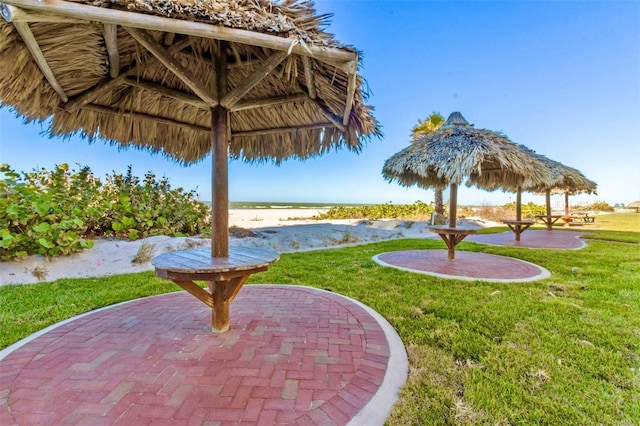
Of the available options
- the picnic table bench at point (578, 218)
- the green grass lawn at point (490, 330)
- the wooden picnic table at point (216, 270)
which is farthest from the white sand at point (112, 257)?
the picnic table bench at point (578, 218)

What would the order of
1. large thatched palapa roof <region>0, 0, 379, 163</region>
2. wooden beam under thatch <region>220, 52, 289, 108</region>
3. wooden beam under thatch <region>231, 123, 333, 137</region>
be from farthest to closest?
wooden beam under thatch <region>231, 123, 333, 137</region>
wooden beam under thatch <region>220, 52, 289, 108</region>
large thatched palapa roof <region>0, 0, 379, 163</region>

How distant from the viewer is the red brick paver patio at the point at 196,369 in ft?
5.77

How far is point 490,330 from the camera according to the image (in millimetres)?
3018

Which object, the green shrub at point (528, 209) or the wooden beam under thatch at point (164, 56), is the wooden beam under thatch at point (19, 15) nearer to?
the wooden beam under thatch at point (164, 56)

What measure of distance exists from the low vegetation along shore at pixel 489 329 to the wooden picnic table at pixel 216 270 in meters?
1.52

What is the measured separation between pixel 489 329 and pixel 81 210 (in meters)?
7.58

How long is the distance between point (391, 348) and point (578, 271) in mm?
5398

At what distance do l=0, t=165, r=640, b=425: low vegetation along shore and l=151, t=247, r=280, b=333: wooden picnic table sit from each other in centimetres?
152

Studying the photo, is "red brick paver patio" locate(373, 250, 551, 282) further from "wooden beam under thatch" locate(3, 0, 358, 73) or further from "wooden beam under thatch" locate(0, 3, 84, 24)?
"wooden beam under thatch" locate(0, 3, 84, 24)

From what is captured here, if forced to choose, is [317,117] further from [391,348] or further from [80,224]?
[80,224]

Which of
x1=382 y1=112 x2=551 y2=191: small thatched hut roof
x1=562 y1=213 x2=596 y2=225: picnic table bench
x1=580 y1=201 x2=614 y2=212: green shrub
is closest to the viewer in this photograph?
x1=382 y1=112 x2=551 y2=191: small thatched hut roof

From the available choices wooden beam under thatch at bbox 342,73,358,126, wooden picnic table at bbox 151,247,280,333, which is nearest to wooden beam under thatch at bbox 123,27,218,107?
wooden beam under thatch at bbox 342,73,358,126

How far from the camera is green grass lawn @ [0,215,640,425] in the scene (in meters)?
1.89

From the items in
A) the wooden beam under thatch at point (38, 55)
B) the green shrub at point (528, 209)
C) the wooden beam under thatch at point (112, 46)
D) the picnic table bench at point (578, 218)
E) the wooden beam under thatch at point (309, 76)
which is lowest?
the picnic table bench at point (578, 218)
